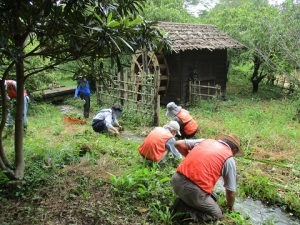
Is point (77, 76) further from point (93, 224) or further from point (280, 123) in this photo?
point (280, 123)

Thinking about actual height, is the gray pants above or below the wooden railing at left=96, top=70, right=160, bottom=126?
below

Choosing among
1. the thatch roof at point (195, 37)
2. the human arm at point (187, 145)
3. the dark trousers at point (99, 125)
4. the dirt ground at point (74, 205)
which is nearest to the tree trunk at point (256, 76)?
the thatch roof at point (195, 37)

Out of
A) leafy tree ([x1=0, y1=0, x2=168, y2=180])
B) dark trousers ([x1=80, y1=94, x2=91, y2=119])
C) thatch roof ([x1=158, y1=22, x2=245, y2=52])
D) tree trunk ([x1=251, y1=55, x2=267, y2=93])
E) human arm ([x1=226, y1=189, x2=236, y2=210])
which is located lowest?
human arm ([x1=226, y1=189, x2=236, y2=210])

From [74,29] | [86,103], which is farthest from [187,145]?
[86,103]

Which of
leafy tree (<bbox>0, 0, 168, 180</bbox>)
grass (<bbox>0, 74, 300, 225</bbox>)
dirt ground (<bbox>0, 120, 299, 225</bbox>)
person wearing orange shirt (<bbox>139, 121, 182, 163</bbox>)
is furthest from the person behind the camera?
person wearing orange shirt (<bbox>139, 121, 182, 163</bbox>)

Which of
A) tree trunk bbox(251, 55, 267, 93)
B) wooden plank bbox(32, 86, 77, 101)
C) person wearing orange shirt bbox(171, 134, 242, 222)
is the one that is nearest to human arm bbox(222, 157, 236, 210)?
person wearing orange shirt bbox(171, 134, 242, 222)

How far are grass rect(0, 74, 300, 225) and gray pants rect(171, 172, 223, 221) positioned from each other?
0.80 feet

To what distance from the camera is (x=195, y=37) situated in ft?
42.1

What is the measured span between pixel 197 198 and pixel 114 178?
1.34m

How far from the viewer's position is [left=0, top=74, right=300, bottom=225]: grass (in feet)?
12.1

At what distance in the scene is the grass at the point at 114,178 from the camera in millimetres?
3697

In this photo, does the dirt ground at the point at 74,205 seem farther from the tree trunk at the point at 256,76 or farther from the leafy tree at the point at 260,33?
the tree trunk at the point at 256,76

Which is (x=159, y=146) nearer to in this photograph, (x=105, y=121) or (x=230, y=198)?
(x=230, y=198)

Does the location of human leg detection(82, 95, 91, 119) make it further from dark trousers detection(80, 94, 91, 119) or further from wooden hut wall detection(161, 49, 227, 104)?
wooden hut wall detection(161, 49, 227, 104)
